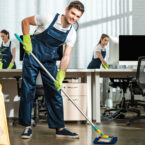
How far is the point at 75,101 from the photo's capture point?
3.42 metres

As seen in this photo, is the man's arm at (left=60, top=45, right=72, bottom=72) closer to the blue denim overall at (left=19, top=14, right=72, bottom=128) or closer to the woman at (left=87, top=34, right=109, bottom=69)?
the blue denim overall at (left=19, top=14, right=72, bottom=128)

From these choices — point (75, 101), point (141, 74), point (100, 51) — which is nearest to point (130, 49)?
point (141, 74)

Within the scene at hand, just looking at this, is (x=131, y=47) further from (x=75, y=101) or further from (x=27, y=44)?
(x=27, y=44)

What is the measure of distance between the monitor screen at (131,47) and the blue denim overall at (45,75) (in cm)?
135

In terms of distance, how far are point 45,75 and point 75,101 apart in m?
1.01

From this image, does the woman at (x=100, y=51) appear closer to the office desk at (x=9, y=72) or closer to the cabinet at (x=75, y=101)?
the cabinet at (x=75, y=101)

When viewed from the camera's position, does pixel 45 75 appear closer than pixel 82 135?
Yes

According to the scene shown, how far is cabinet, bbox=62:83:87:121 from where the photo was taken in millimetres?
3398

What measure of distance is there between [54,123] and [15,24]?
410 cm

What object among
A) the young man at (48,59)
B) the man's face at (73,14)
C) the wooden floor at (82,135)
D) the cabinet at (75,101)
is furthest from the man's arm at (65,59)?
the cabinet at (75,101)

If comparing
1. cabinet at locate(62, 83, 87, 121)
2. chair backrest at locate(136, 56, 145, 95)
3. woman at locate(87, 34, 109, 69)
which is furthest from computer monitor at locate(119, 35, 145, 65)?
woman at locate(87, 34, 109, 69)

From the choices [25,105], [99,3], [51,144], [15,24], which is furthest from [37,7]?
[51,144]

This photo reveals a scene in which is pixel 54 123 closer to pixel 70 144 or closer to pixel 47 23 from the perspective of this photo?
pixel 70 144

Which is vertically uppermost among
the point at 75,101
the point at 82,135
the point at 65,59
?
the point at 65,59
